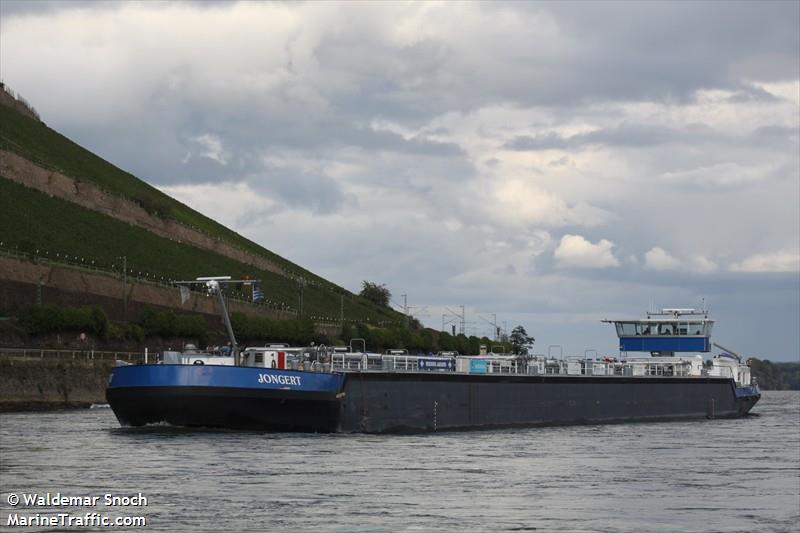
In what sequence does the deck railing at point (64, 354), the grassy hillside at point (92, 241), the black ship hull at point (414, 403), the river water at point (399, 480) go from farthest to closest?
the grassy hillside at point (92, 241) < the deck railing at point (64, 354) < the black ship hull at point (414, 403) < the river water at point (399, 480)

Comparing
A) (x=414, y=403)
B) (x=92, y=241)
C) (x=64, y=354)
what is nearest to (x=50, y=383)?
(x=64, y=354)

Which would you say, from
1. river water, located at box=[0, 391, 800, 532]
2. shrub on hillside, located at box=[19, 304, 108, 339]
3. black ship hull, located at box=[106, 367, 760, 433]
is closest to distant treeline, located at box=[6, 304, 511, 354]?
shrub on hillside, located at box=[19, 304, 108, 339]

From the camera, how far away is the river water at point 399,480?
33.3 meters

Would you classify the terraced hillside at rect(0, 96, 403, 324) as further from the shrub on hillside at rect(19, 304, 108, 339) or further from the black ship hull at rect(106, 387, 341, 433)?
the black ship hull at rect(106, 387, 341, 433)

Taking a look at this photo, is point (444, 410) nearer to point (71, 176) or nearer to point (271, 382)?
point (271, 382)

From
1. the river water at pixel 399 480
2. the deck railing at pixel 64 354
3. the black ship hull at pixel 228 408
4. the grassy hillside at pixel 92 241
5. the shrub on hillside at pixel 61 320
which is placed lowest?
the river water at pixel 399 480

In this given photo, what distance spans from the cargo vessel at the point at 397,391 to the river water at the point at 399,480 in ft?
4.84

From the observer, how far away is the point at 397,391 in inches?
2499

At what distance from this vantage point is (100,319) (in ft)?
388

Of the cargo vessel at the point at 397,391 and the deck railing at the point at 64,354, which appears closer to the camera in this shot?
the cargo vessel at the point at 397,391

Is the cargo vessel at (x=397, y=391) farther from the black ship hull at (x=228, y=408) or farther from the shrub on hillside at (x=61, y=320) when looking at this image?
the shrub on hillside at (x=61, y=320)

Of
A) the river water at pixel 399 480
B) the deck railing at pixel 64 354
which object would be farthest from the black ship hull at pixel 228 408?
the deck railing at pixel 64 354

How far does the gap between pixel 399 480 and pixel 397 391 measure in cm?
2186

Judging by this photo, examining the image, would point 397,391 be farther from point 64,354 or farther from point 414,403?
point 64,354
